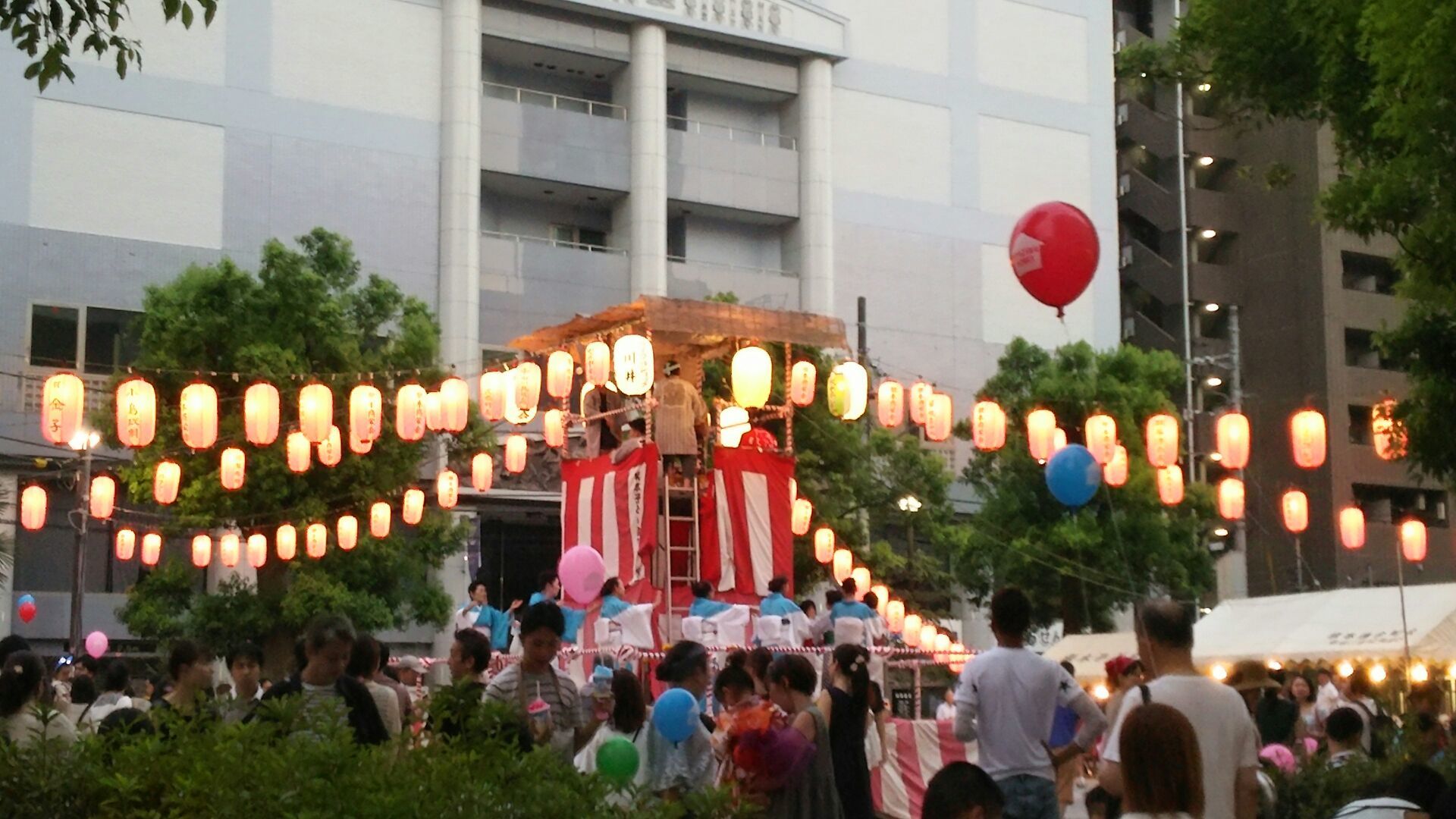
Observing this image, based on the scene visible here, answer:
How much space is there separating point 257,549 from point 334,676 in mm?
15708

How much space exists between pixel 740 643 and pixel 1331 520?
864 inches

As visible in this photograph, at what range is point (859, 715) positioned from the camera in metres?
7.87

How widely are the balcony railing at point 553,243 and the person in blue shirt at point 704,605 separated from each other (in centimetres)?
1241

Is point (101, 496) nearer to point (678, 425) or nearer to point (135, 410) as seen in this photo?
point (135, 410)

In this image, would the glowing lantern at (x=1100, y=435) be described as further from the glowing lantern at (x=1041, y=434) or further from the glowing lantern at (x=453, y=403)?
the glowing lantern at (x=453, y=403)

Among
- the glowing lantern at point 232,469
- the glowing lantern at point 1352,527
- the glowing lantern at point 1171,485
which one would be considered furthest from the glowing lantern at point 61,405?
the glowing lantern at point 1352,527

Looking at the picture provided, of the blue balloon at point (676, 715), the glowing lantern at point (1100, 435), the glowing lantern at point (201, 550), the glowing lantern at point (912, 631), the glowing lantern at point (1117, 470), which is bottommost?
the glowing lantern at point (912, 631)

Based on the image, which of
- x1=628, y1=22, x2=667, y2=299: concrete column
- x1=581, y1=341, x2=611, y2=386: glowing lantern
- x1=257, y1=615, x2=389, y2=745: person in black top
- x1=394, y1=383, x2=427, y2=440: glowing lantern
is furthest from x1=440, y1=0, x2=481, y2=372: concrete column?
x1=257, y1=615, x2=389, y2=745: person in black top

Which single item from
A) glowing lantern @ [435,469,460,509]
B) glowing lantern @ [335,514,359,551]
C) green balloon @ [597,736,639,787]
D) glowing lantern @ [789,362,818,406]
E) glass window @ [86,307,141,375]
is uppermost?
glass window @ [86,307,141,375]

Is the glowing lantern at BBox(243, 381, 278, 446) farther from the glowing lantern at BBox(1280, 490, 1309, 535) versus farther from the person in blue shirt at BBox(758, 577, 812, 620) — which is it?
the glowing lantern at BBox(1280, 490, 1309, 535)

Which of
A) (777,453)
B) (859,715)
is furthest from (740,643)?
(859,715)

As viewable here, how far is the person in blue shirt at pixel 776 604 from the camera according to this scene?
17656 mm

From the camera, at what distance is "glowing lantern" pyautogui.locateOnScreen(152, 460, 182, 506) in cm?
2144

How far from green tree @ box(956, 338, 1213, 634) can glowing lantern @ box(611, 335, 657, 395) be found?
10.5m
